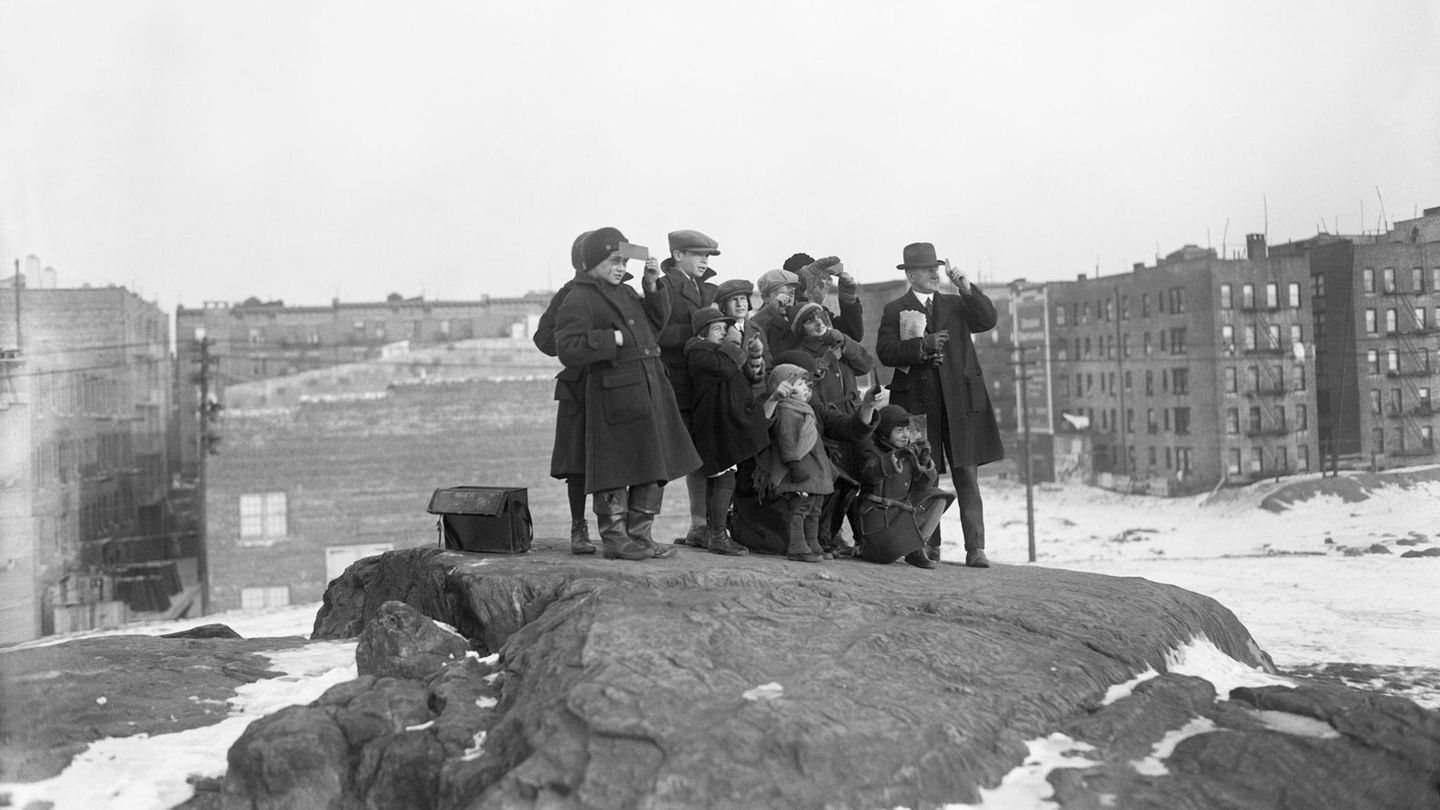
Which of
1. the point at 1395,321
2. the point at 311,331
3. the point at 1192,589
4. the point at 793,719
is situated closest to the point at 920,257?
the point at 793,719

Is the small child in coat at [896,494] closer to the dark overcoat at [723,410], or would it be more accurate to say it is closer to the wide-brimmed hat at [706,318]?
the dark overcoat at [723,410]

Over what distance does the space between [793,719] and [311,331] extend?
2626 cm

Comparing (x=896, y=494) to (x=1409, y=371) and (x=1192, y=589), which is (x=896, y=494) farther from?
(x=1409, y=371)

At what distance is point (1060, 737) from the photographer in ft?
13.5

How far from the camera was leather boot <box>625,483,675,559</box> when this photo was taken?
5.90 meters

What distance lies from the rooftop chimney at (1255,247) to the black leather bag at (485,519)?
17813 millimetres

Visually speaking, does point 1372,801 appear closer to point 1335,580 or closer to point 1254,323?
point 1335,580

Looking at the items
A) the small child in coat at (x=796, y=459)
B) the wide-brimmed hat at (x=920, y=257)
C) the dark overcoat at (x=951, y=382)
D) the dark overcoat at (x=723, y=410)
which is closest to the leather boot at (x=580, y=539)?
the dark overcoat at (x=723, y=410)

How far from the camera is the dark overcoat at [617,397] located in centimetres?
573

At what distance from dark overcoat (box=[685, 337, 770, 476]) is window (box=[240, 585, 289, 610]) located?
59.4 feet

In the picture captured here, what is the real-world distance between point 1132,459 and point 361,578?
18.7 m

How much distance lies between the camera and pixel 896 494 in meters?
6.62

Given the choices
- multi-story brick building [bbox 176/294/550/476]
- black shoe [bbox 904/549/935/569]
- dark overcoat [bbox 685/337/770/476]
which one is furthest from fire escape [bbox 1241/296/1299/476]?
dark overcoat [bbox 685/337/770/476]

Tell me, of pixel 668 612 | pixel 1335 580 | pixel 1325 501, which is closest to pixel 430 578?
pixel 668 612
